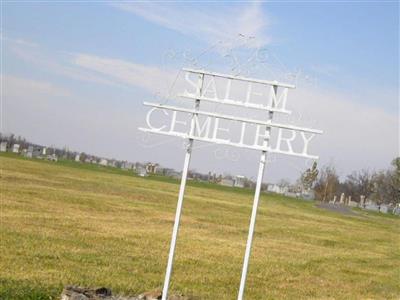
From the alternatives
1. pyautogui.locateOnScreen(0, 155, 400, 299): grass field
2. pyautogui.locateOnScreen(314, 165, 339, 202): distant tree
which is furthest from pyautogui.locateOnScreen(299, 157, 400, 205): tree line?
pyautogui.locateOnScreen(0, 155, 400, 299): grass field

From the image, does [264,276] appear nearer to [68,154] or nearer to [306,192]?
[306,192]

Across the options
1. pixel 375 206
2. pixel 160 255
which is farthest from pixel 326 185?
pixel 160 255

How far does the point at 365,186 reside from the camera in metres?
87.5

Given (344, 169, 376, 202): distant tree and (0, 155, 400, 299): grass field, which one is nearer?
(0, 155, 400, 299): grass field

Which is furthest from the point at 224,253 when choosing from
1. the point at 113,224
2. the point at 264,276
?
the point at 113,224

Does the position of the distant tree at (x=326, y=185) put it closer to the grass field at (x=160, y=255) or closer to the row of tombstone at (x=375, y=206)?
the row of tombstone at (x=375, y=206)

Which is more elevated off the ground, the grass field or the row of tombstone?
the row of tombstone

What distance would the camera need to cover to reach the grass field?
1048 centimetres

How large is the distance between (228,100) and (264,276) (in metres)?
7.22

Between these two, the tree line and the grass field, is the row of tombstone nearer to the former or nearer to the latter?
the tree line

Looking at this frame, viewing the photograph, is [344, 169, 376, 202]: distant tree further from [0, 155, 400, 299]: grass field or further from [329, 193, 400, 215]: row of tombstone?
[0, 155, 400, 299]: grass field

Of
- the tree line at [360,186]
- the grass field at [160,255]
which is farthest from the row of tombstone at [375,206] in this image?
the grass field at [160,255]

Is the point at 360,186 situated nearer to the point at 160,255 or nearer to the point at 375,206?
the point at 375,206

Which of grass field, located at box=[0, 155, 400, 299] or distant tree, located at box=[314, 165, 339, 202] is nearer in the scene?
grass field, located at box=[0, 155, 400, 299]
